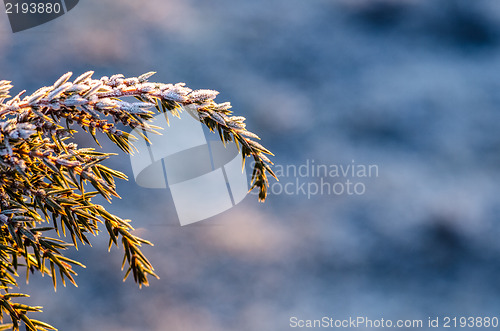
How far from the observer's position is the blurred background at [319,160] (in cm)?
224

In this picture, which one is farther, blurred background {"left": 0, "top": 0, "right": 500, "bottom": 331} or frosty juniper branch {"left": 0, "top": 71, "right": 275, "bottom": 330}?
blurred background {"left": 0, "top": 0, "right": 500, "bottom": 331}

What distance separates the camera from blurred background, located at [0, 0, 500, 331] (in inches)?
88.4

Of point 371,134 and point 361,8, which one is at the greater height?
point 361,8

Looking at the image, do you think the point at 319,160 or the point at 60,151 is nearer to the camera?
the point at 60,151

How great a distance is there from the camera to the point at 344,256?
238 centimetres

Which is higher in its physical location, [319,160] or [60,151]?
[319,160]

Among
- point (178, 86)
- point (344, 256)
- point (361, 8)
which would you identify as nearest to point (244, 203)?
point (344, 256)

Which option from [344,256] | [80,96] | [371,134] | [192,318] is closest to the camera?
[80,96]

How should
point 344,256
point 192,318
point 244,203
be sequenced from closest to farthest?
1. point 192,318
2. point 344,256
3. point 244,203

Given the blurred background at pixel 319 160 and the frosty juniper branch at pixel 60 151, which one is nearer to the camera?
the frosty juniper branch at pixel 60 151

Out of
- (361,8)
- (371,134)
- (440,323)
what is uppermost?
(361,8)

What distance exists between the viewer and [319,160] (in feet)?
8.82

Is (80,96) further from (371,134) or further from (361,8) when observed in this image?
(361,8)

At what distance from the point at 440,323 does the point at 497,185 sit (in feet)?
2.86
